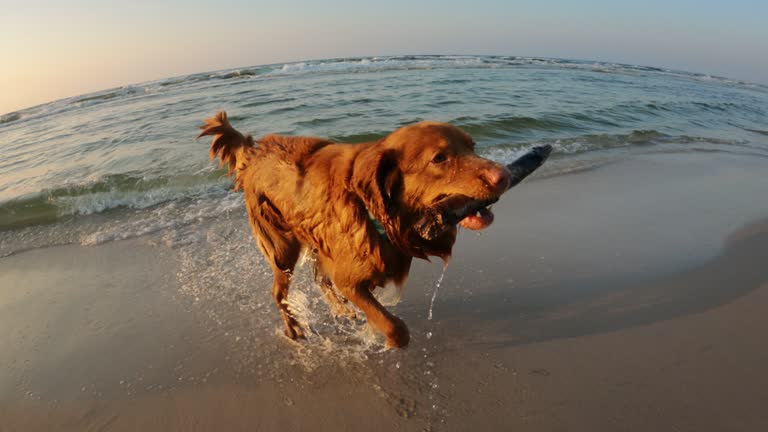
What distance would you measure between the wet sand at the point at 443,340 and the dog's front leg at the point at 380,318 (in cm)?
35

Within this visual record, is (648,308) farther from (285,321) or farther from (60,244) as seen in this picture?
(60,244)

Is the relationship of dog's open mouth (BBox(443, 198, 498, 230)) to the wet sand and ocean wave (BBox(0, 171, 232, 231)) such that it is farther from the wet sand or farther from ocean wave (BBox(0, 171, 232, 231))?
ocean wave (BBox(0, 171, 232, 231))

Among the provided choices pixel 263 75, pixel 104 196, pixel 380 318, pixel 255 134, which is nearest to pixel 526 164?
pixel 380 318

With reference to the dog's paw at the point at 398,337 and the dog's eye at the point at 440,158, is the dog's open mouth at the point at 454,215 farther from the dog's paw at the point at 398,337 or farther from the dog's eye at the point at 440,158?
the dog's paw at the point at 398,337

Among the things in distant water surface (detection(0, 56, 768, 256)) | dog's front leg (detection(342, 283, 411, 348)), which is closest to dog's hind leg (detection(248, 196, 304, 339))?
dog's front leg (detection(342, 283, 411, 348))

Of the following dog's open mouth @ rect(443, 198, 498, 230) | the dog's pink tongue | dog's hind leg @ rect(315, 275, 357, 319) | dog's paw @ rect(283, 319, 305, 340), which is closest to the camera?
dog's open mouth @ rect(443, 198, 498, 230)

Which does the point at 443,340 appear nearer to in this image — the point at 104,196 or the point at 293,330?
the point at 293,330

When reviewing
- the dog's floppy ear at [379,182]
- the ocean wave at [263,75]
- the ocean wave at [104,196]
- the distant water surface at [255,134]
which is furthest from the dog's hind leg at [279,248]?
the ocean wave at [263,75]

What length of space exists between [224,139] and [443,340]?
99.3 inches

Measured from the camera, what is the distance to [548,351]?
324 cm

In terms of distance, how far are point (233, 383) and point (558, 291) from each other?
284cm

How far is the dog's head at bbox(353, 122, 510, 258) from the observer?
2.47 metres

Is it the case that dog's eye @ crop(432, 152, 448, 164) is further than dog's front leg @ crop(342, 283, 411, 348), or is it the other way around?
dog's front leg @ crop(342, 283, 411, 348)

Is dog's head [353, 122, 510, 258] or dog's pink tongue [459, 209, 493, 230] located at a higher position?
dog's head [353, 122, 510, 258]
